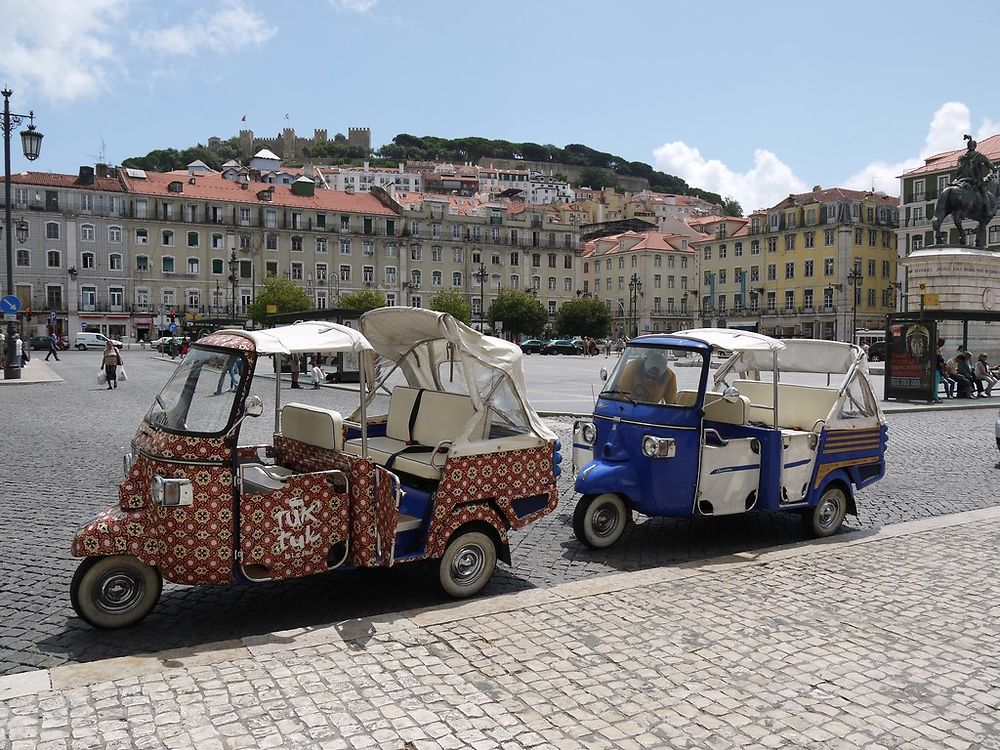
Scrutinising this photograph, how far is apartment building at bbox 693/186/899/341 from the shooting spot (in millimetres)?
82500

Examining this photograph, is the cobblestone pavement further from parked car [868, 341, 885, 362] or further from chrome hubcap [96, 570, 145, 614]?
parked car [868, 341, 885, 362]

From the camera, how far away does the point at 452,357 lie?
25.1 feet

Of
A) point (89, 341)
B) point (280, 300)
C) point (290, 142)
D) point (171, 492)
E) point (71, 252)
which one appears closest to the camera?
point (171, 492)

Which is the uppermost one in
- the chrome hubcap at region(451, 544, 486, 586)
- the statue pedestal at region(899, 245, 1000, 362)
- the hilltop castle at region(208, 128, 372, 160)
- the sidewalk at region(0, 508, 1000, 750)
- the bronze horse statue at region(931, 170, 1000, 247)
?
the hilltop castle at region(208, 128, 372, 160)

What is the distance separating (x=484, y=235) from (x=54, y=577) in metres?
91.4

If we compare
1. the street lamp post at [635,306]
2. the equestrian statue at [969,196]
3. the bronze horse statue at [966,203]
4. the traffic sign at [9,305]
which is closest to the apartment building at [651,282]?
the street lamp post at [635,306]

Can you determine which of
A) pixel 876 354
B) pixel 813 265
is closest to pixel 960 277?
pixel 876 354

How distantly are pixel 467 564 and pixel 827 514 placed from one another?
13.7 feet

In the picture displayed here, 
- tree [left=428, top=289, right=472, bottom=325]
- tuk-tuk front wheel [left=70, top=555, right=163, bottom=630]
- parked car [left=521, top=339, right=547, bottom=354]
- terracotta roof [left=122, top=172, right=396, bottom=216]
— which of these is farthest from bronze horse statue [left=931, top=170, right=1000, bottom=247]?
terracotta roof [left=122, top=172, right=396, bottom=216]

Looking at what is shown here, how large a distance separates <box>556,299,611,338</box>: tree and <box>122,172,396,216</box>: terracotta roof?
21.3 metres

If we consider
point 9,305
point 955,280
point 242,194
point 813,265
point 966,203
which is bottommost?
point 9,305

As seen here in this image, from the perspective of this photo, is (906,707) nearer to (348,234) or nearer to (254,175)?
(348,234)

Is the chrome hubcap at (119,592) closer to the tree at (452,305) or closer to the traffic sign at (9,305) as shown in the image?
the traffic sign at (9,305)

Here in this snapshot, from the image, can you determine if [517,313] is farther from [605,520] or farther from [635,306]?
[605,520]
